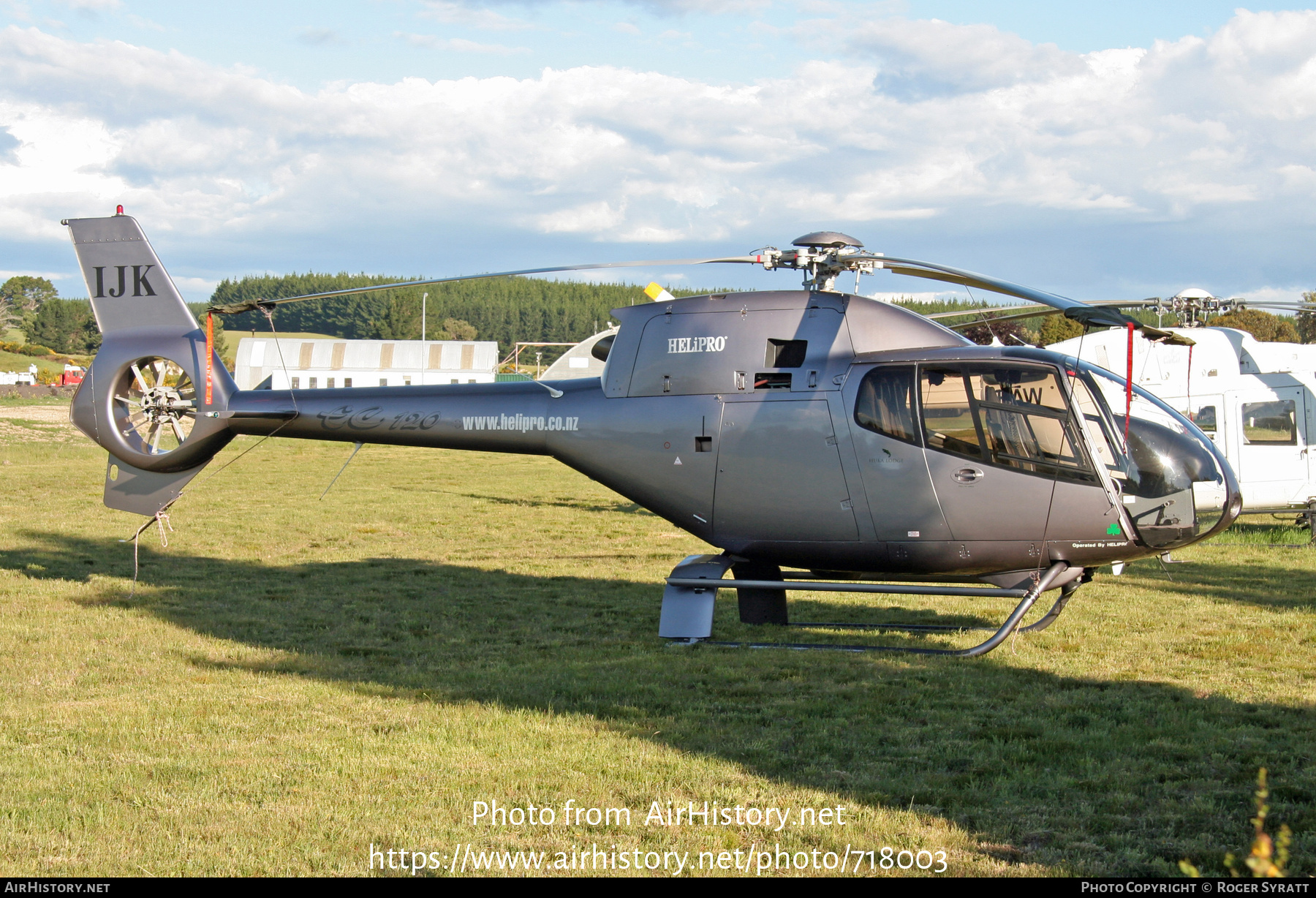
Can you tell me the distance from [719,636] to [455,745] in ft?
11.7

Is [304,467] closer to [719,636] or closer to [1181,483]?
[719,636]

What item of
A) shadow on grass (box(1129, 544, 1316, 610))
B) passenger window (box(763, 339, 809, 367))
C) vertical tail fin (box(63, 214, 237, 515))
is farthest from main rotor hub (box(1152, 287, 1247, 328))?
vertical tail fin (box(63, 214, 237, 515))

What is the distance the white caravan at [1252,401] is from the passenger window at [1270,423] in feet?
0.03

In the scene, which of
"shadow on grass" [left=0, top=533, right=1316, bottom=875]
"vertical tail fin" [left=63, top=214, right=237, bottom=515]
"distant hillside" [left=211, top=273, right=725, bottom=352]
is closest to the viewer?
"shadow on grass" [left=0, top=533, right=1316, bottom=875]

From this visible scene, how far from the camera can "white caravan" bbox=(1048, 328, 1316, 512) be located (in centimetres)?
1501

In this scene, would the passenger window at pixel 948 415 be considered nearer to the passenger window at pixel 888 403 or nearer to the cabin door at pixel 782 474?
the passenger window at pixel 888 403

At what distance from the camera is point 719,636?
938 centimetres

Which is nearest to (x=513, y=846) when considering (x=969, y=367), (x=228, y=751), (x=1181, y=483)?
(x=228, y=751)

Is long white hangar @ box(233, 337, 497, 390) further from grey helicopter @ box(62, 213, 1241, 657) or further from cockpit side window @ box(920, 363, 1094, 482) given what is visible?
cockpit side window @ box(920, 363, 1094, 482)

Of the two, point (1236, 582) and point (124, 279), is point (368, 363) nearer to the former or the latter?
point (124, 279)

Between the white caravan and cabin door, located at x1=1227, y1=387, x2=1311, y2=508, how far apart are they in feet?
0.04

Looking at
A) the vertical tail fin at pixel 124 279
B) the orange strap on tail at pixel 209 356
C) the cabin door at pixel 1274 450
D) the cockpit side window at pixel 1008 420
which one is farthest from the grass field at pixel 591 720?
the vertical tail fin at pixel 124 279

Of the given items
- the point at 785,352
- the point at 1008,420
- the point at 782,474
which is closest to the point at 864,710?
the point at 782,474

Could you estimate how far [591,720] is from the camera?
6805 millimetres
